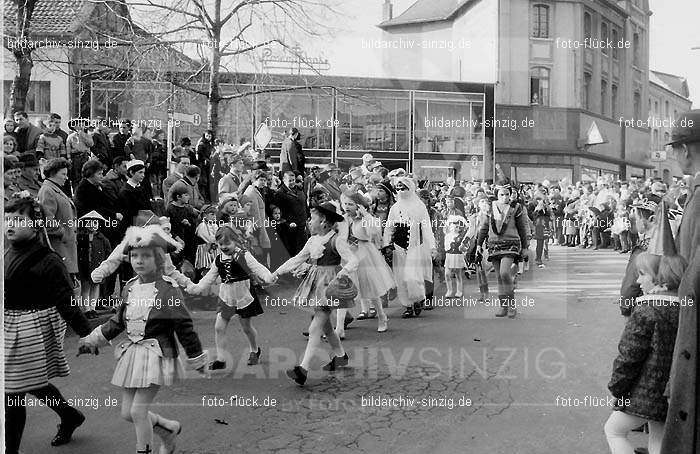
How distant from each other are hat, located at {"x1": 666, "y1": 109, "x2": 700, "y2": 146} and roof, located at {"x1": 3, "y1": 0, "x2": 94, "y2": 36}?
1648 centimetres

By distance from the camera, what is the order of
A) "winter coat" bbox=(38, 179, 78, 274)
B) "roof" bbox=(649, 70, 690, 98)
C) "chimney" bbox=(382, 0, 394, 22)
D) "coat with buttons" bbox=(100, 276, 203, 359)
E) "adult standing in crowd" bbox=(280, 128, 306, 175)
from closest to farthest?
1. "coat with buttons" bbox=(100, 276, 203, 359)
2. "winter coat" bbox=(38, 179, 78, 274)
3. "adult standing in crowd" bbox=(280, 128, 306, 175)
4. "roof" bbox=(649, 70, 690, 98)
5. "chimney" bbox=(382, 0, 394, 22)

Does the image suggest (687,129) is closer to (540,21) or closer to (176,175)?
(176,175)

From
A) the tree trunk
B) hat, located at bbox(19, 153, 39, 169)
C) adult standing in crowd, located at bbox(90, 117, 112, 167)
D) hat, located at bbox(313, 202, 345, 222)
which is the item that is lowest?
hat, located at bbox(313, 202, 345, 222)

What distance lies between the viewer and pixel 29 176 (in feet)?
28.1

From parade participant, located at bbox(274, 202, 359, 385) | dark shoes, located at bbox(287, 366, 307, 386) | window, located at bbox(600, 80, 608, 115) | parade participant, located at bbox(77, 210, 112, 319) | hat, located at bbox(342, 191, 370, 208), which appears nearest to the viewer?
dark shoes, located at bbox(287, 366, 307, 386)

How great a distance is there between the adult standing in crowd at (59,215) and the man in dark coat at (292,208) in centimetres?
499

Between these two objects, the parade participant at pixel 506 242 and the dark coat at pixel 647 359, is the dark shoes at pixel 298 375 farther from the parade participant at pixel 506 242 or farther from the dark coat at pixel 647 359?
the parade participant at pixel 506 242

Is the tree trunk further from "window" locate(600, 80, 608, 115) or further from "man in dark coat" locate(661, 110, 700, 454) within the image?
"window" locate(600, 80, 608, 115)

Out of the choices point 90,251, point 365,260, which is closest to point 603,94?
point 365,260

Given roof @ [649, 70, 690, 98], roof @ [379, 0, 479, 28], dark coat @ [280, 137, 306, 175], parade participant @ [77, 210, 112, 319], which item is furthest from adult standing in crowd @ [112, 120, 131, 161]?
roof @ [379, 0, 479, 28]

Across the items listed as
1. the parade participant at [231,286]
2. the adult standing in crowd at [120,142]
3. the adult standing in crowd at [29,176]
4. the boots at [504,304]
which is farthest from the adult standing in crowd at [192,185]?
the boots at [504,304]

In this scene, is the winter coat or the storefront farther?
the storefront

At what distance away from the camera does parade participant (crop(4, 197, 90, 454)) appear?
4.58 m

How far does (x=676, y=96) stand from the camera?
23.4m
